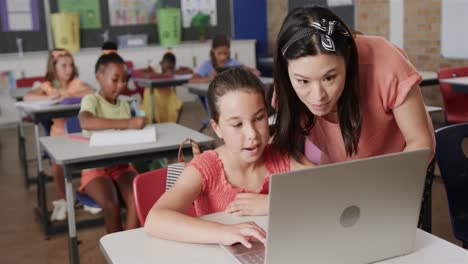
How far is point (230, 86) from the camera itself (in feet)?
4.71

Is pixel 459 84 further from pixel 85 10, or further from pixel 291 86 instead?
pixel 85 10

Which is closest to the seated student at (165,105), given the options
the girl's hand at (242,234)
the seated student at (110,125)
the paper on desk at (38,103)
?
the paper on desk at (38,103)

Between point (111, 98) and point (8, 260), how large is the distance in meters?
0.99

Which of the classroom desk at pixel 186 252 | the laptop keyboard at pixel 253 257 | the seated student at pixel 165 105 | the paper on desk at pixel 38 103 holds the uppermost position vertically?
the paper on desk at pixel 38 103

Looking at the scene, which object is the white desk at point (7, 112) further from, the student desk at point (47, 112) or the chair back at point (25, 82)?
the student desk at point (47, 112)

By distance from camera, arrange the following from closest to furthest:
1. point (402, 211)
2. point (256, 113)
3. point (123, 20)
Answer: point (402, 211), point (256, 113), point (123, 20)

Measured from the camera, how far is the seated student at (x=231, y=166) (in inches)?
52.5

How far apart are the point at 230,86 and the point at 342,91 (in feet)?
0.91

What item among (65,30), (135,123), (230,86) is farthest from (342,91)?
(65,30)

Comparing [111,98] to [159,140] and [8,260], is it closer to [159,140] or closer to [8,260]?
[159,140]

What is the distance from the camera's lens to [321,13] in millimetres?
1308

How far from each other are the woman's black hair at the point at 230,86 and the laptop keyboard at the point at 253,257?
17.5 inches

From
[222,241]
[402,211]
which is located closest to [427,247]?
[402,211]

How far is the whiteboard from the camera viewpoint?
17.0 ft
